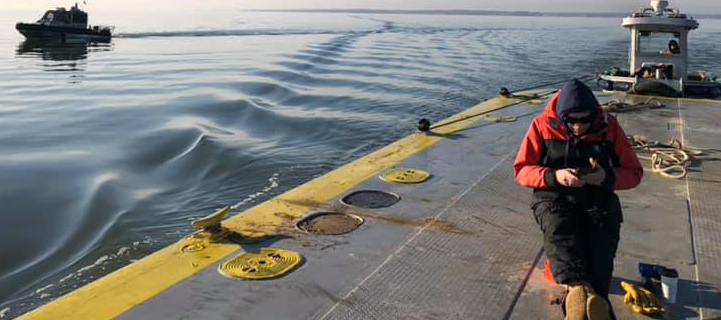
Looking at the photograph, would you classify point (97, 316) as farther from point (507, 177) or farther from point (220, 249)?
point (507, 177)

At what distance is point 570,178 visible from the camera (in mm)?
3338

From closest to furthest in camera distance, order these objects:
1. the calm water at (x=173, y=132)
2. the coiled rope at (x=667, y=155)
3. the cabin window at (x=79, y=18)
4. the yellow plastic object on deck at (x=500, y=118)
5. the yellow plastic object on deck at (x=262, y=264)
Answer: the yellow plastic object on deck at (x=262, y=264), the coiled rope at (x=667, y=155), the calm water at (x=173, y=132), the yellow plastic object on deck at (x=500, y=118), the cabin window at (x=79, y=18)

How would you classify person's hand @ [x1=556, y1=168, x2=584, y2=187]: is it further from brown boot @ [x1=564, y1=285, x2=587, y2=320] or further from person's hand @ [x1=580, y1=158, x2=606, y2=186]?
brown boot @ [x1=564, y1=285, x2=587, y2=320]

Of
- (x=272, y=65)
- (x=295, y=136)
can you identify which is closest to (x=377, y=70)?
(x=272, y=65)

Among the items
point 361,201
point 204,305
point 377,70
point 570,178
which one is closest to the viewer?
point 570,178

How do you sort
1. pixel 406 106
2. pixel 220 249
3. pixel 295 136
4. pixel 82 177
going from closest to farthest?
pixel 220 249 < pixel 82 177 < pixel 295 136 < pixel 406 106

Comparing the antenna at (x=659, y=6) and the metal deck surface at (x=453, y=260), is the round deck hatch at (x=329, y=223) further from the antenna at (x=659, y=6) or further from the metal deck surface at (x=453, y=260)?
the antenna at (x=659, y=6)

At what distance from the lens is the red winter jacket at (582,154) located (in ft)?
11.3

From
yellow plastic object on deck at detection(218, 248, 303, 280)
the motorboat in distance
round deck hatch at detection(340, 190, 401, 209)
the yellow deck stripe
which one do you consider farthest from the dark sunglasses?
the motorboat in distance

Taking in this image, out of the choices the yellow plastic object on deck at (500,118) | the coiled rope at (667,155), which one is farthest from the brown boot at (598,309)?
the yellow plastic object on deck at (500,118)

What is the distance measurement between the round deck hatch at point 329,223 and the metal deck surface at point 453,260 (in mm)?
104

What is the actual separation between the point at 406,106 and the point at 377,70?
25.0 feet

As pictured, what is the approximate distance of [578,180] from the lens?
10.9 ft

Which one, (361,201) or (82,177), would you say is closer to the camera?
(361,201)
